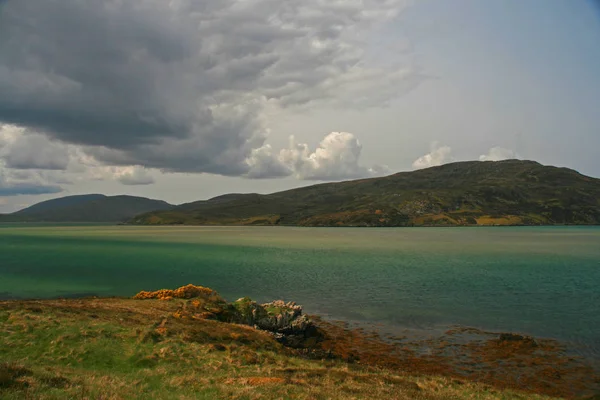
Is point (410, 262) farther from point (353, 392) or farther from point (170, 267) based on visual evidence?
point (353, 392)

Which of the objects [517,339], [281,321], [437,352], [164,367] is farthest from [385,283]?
[164,367]

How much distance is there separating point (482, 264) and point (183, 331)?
226 ft

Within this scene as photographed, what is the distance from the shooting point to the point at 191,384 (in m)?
17.2

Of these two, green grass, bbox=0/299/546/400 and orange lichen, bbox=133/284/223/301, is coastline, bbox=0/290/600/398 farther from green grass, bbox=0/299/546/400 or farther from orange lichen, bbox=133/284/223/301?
orange lichen, bbox=133/284/223/301

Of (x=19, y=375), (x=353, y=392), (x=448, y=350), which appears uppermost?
(x=19, y=375)

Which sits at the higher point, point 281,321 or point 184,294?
point 184,294

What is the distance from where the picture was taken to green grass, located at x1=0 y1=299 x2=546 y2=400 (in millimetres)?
15352

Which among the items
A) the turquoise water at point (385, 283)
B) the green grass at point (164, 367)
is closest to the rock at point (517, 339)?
the turquoise water at point (385, 283)

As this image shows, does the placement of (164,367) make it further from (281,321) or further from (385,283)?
(385,283)

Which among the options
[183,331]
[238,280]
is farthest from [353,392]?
[238,280]

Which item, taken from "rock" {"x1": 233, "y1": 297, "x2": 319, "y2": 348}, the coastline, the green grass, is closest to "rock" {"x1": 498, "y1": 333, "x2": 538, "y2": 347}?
the coastline

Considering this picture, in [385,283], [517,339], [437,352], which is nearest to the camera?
[437,352]

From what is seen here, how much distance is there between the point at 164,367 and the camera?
64.5ft

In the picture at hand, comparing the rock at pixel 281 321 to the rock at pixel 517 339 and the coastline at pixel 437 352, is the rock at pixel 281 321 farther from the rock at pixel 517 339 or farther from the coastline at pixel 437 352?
the rock at pixel 517 339
